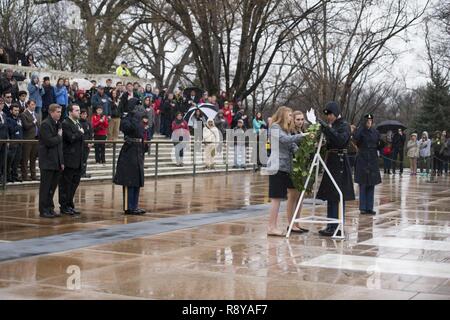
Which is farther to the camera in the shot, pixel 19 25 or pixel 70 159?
pixel 19 25

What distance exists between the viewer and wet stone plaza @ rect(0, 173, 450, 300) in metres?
6.80

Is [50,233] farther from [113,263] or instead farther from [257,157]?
[257,157]

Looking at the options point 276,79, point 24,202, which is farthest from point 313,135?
point 276,79

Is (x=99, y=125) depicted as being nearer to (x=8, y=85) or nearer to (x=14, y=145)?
(x=8, y=85)

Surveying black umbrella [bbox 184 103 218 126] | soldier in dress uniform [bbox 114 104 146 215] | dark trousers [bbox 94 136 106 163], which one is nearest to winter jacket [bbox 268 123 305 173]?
soldier in dress uniform [bbox 114 104 146 215]

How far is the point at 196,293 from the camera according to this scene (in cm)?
658

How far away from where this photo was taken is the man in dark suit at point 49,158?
1188 cm

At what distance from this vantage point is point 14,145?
1664cm

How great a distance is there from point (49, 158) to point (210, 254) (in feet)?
13.8

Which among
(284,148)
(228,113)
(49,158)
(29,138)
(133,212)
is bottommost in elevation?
(133,212)

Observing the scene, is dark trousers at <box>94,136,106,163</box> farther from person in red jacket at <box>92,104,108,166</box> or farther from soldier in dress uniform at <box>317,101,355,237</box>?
soldier in dress uniform at <box>317,101,355,237</box>

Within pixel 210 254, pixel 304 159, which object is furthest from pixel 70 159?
pixel 210 254

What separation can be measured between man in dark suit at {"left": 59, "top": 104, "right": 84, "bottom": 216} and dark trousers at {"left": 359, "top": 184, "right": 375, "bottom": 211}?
5.21 metres

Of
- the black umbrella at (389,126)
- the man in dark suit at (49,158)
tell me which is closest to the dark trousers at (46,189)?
the man in dark suit at (49,158)
